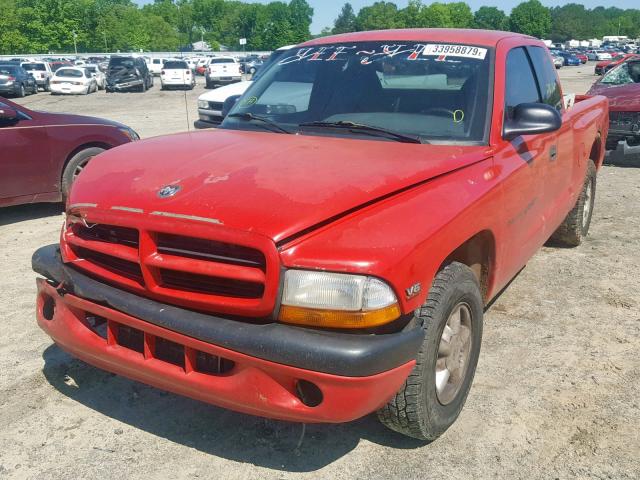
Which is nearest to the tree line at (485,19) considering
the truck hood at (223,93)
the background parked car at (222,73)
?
the background parked car at (222,73)

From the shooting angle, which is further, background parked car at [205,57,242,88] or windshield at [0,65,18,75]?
background parked car at [205,57,242,88]

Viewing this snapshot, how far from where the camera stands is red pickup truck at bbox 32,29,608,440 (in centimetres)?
241

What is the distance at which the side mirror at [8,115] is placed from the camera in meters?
6.52

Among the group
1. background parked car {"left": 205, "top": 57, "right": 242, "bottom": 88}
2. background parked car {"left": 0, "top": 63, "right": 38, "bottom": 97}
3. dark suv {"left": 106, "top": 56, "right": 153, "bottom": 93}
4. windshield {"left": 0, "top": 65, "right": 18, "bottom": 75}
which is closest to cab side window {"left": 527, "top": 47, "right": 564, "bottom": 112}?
background parked car {"left": 0, "top": 63, "right": 38, "bottom": 97}

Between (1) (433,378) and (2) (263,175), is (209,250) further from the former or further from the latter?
(1) (433,378)

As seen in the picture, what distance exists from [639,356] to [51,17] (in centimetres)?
9548

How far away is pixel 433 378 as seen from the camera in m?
2.79

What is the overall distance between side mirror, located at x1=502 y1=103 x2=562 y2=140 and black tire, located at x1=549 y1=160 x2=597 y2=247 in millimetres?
2343

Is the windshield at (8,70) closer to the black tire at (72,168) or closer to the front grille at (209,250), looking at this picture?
the black tire at (72,168)

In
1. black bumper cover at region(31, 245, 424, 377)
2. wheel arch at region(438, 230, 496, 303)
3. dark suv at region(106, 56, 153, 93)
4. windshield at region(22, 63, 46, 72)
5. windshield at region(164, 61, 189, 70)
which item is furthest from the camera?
windshield at region(22, 63, 46, 72)

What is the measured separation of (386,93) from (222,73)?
32922 millimetres

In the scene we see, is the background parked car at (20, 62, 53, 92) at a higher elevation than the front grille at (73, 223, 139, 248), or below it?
below

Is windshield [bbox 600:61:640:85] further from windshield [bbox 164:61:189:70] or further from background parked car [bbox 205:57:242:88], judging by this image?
windshield [bbox 164:61:189:70]

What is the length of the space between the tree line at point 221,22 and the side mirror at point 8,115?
84.8 m
